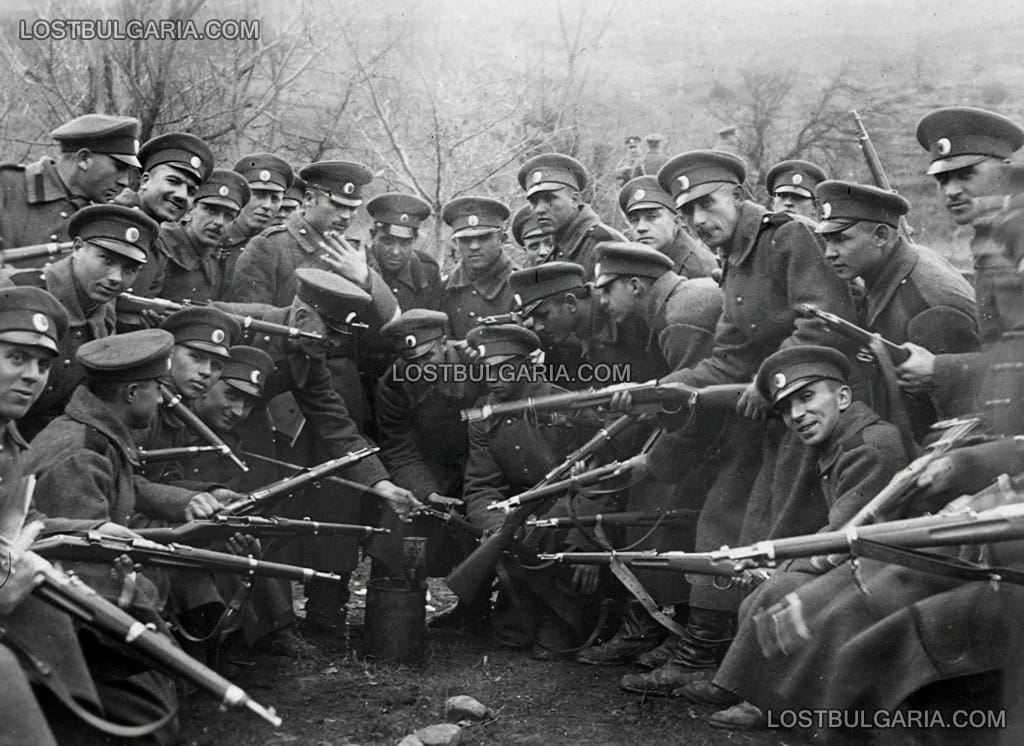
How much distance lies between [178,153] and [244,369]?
1.46 meters

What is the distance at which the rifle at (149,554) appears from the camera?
460 cm

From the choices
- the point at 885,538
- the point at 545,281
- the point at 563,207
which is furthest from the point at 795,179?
the point at 885,538

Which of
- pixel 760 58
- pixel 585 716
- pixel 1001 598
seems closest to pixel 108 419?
pixel 585 716

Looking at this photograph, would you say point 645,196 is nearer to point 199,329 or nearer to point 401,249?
point 401,249

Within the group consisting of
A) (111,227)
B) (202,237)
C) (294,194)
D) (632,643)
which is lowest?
(632,643)

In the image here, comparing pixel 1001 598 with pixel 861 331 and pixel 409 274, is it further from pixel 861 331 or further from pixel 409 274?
pixel 409 274

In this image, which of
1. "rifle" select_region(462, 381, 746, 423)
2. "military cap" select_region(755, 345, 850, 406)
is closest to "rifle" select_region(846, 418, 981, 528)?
"military cap" select_region(755, 345, 850, 406)

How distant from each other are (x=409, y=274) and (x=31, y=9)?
291 centimetres

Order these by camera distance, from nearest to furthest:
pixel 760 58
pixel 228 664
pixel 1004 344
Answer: pixel 1004 344, pixel 228 664, pixel 760 58

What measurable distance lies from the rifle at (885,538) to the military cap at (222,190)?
12.1 feet

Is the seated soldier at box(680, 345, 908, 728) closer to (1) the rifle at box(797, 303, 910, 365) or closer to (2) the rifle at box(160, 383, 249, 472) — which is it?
(1) the rifle at box(797, 303, 910, 365)

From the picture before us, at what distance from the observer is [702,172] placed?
6.11 metres

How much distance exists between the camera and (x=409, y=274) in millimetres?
7809

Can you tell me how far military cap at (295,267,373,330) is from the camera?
264 inches
